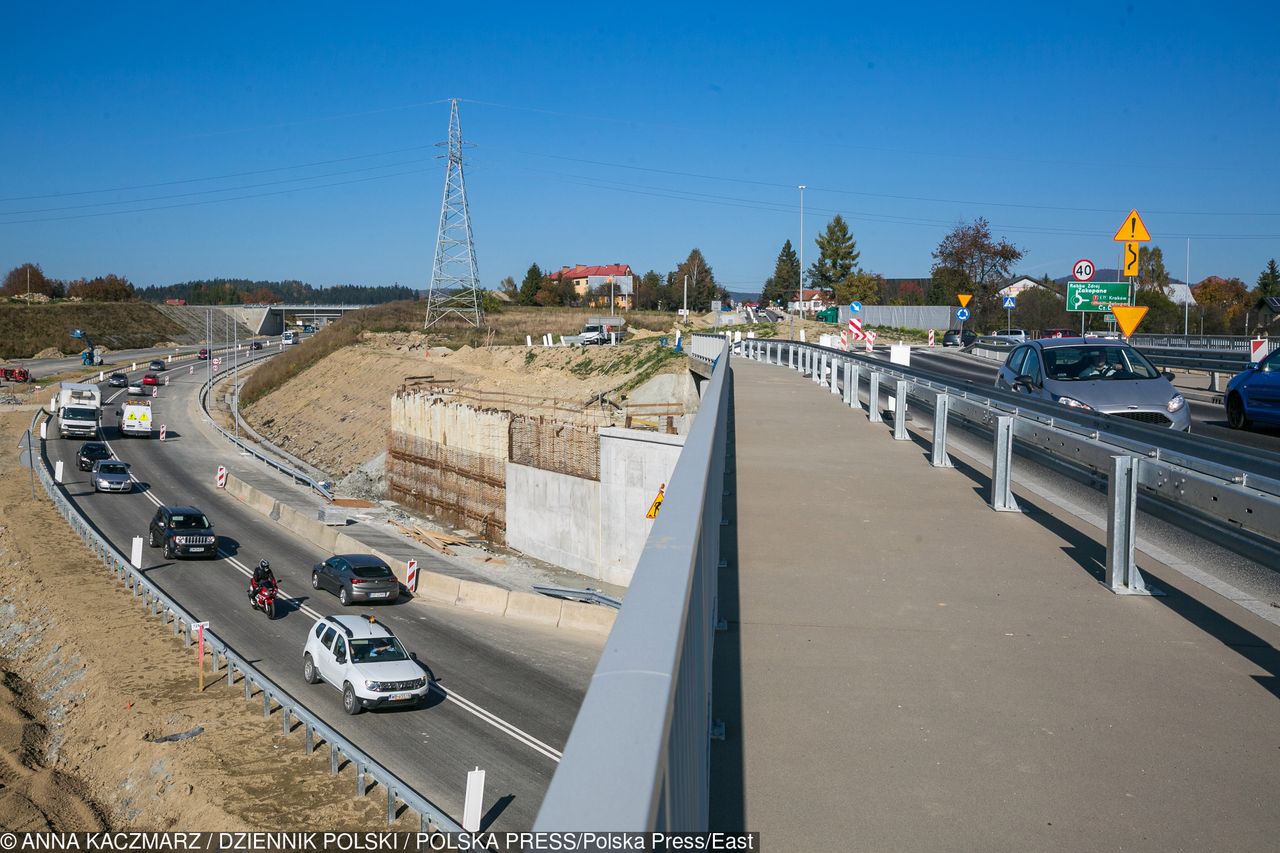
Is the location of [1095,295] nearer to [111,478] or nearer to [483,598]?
[483,598]

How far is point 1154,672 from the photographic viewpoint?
5.22m

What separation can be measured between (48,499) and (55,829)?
33753mm

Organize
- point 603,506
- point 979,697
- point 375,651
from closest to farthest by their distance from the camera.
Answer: point 979,697 → point 375,651 → point 603,506

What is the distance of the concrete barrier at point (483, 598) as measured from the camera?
30.1 meters

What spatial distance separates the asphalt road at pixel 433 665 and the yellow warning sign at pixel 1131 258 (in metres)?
13.8

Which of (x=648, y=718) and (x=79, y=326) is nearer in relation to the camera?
(x=648, y=718)

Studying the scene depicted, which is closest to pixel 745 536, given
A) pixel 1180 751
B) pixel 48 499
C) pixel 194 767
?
pixel 1180 751

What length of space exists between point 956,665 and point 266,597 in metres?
26.5

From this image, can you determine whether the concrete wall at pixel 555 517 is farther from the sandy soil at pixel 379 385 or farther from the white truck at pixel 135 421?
the white truck at pixel 135 421

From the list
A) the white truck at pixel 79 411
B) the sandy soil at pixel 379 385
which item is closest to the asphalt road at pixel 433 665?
the white truck at pixel 79 411

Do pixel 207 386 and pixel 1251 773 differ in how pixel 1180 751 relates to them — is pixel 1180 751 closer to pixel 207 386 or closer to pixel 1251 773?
pixel 1251 773

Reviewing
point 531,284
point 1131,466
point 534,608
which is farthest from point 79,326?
point 1131,466

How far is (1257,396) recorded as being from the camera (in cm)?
1891

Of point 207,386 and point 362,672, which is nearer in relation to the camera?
point 362,672
